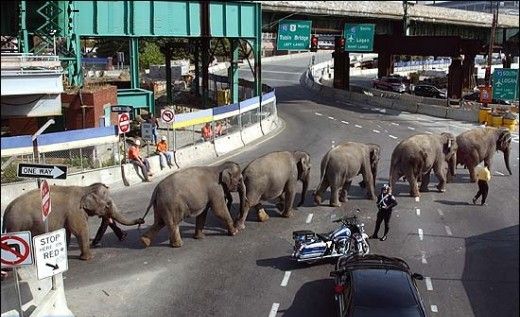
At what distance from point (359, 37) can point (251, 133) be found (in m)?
18.6

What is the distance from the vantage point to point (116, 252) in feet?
51.2

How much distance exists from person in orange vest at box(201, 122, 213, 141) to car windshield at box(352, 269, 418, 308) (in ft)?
58.0

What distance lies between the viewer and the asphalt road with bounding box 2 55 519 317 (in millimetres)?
12438

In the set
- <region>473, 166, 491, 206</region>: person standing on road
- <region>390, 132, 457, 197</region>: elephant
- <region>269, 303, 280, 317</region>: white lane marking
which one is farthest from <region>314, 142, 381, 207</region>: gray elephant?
<region>269, 303, 280, 317</region>: white lane marking

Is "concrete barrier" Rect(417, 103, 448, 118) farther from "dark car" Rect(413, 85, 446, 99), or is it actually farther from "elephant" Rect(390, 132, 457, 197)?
"elephant" Rect(390, 132, 457, 197)

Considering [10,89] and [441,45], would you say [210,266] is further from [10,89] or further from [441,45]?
[441,45]

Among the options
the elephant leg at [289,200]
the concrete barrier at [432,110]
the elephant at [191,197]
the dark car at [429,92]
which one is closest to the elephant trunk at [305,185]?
the elephant leg at [289,200]

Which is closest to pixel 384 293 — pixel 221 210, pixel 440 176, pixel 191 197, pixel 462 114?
pixel 191 197

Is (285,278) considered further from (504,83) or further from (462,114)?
(462,114)

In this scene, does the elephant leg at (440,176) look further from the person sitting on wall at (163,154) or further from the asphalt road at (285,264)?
the person sitting on wall at (163,154)

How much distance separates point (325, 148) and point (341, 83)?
2905 centimetres

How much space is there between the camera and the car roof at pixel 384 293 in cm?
1000

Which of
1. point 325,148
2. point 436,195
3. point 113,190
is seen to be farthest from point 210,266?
point 325,148

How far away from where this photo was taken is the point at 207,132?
28.1 metres
